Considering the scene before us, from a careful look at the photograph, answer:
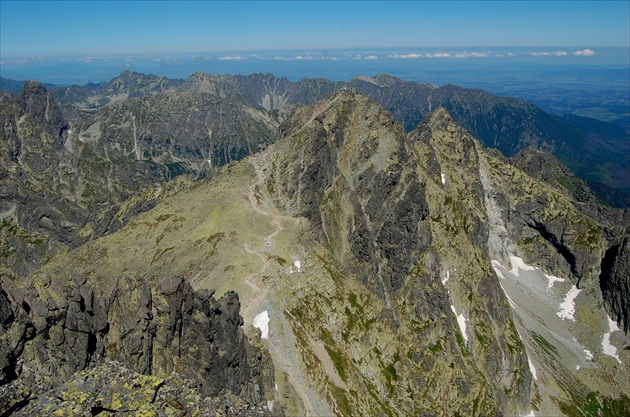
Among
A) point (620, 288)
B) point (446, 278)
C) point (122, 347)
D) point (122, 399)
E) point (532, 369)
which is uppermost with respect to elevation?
point (122, 399)

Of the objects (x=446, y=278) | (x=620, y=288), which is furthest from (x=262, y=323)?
(x=620, y=288)

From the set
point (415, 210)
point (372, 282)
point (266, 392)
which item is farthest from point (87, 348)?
point (415, 210)

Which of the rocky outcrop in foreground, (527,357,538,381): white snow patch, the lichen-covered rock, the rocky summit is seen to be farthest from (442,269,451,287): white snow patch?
the lichen-covered rock

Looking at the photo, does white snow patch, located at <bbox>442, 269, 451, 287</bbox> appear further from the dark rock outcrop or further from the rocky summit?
the dark rock outcrop

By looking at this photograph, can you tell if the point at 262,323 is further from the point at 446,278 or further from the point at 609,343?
the point at 609,343

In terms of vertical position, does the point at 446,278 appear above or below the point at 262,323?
below

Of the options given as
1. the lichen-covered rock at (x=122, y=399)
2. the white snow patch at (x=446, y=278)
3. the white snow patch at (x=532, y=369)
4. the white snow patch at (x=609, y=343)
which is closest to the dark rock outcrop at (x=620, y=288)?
the white snow patch at (x=609, y=343)
